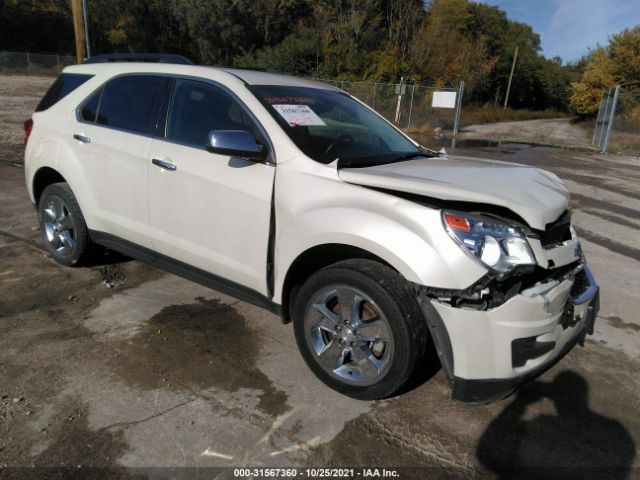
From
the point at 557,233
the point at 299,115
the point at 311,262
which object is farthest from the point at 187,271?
the point at 557,233

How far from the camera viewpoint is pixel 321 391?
9.59 ft

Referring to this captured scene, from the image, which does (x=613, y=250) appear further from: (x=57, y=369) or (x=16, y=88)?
(x=16, y=88)

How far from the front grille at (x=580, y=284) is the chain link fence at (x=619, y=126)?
→ 19079 mm

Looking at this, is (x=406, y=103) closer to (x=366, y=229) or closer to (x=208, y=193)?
(x=208, y=193)

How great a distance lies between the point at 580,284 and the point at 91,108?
3.86 meters

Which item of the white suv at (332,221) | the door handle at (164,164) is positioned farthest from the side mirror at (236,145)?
the door handle at (164,164)

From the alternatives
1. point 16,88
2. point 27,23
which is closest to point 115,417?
point 16,88

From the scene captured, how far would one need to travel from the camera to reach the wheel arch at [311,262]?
2676mm

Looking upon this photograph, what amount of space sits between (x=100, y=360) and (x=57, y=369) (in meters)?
0.24

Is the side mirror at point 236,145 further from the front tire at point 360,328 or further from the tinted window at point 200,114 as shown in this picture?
the front tire at point 360,328

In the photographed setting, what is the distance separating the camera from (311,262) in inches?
115

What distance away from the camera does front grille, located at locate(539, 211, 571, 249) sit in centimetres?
259

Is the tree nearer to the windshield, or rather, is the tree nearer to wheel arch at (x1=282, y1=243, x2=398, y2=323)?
the windshield

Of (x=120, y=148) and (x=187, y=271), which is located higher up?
(x=120, y=148)
